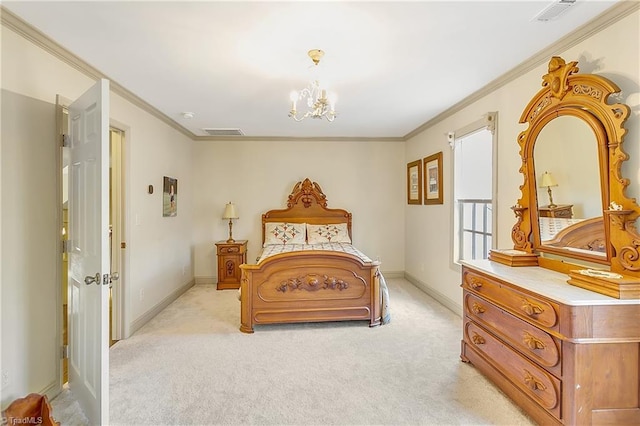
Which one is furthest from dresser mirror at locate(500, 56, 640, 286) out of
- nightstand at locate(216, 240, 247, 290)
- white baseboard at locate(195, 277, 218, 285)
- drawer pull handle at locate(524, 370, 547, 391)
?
white baseboard at locate(195, 277, 218, 285)

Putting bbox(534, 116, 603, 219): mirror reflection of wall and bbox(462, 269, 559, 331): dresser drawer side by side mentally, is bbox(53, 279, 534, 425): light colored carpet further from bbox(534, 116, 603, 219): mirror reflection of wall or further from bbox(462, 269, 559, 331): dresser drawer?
bbox(534, 116, 603, 219): mirror reflection of wall

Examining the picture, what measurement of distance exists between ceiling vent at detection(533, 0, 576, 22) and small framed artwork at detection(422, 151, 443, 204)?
2.31 meters

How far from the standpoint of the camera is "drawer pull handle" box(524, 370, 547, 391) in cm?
176

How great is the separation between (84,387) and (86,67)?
233 cm

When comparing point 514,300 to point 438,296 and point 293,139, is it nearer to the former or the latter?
point 438,296

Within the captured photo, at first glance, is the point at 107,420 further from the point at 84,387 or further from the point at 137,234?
Answer: the point at 137,234

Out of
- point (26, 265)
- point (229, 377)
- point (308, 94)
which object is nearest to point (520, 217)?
point (308, 94)

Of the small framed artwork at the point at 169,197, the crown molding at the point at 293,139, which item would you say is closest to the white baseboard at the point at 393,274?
the crown molding at the point at 293,139

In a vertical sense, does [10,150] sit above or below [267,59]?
below

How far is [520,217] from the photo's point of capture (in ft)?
8.17

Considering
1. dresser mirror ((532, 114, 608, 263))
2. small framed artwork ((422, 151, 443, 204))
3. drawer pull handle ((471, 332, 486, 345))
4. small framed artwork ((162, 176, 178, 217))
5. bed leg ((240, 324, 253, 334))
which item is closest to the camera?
dresser mirror ((532, 114, 608, 263))

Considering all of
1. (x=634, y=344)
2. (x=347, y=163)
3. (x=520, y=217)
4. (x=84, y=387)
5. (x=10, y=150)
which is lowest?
(x=84, y=387)

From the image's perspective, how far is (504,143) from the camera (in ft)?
9.43

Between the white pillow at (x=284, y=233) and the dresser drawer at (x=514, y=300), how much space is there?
9.50 feet
